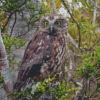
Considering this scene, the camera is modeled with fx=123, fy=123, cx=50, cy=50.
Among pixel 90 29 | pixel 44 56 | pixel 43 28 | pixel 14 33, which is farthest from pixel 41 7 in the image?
pixel 90 29

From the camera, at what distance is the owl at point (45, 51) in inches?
68.7

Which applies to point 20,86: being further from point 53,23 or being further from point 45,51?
point 53,23

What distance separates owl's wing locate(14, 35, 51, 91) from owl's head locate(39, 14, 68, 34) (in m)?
0.20

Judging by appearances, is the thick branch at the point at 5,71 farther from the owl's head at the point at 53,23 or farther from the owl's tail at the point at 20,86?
the owl's head at the point at 53,23

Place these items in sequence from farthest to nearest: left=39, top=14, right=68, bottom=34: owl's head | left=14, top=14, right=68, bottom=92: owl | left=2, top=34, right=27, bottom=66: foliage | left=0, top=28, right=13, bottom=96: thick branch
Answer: left=39, top=14, right=68, bottom=34: owl's head, left=14, top=14, right=68, bottom=92: owl, left=2, top=34, right=27, bottom=66: foliage, left=0, top=28, right=13, bottom=96: thick branch

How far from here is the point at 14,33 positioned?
196 centimetres

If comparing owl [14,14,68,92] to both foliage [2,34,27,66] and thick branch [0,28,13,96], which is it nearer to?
foliage [2,34,27,66]

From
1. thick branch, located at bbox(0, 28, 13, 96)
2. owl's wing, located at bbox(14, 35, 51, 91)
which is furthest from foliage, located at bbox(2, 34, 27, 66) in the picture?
thick branch, located at bbox(0, 28, 13, 96)

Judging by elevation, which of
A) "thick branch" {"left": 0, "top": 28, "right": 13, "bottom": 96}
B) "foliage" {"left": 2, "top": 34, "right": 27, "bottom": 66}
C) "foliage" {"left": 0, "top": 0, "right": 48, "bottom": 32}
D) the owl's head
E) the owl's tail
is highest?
"foliage" {"left": 0, "top": 0, "right": 48, "bottom": 32}

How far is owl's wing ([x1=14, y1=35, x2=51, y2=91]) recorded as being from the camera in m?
1.65

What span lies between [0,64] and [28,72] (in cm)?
49

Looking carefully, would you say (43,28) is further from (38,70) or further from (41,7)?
(38,70)

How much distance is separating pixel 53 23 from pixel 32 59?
2.17 ft

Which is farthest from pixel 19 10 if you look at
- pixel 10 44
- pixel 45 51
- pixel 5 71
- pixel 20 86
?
pixel 20 86
